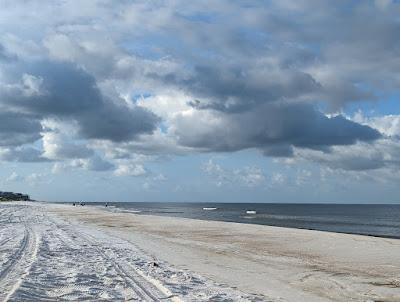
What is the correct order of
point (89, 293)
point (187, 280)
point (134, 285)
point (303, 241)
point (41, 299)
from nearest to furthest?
1. point (41, 299)
2. point (89, 293)
3. point (134, 285)
4. point (187, 280)
5. point (303, 241)

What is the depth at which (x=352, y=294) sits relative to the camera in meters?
12.4

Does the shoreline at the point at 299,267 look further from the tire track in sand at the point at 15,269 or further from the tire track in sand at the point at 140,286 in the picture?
the tire track in sand at the point at 15,269

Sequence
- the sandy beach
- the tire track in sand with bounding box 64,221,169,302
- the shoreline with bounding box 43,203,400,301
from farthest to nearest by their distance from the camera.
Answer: the shoreline with bounding box 43,203,400,301 < the sandy beach < the tire track in sand with bounding box 64,221,169,302

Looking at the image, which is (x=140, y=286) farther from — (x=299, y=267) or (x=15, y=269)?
(x=299, y=267)

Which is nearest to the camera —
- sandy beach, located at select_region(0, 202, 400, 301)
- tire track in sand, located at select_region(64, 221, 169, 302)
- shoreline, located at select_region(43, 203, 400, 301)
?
tire track in sand, located at select_region(64, 221, 169, 302)

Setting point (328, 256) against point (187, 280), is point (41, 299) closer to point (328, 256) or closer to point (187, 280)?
point (187, 280)

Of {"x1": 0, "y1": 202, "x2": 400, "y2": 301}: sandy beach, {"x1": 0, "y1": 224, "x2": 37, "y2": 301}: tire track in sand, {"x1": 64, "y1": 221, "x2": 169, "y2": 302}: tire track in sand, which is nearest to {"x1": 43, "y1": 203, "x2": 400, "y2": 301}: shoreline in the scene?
{"x1": 0, "y1": 202, "x2": 400, "y2": 301}: sandy beach

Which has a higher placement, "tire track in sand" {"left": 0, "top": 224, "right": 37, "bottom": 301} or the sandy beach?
"tire track in sand" {"left": 0, "top": 224, "right": 37, "bottom": 301}

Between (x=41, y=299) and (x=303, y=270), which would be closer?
(x=41, y=299)

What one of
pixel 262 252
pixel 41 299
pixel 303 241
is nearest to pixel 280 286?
pixel 41 299

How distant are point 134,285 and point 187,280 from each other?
1.83 m

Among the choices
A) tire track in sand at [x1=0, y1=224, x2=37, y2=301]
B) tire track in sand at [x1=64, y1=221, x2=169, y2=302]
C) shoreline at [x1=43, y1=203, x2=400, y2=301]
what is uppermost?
tire track in sand at [x1=0, y1=224, x2=37, y2=301]

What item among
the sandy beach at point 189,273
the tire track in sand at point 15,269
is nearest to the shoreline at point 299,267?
the sandy beach at point 189,273

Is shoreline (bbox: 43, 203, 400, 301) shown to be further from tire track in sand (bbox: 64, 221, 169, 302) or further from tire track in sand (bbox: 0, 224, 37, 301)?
tire track in sand (bbox: 0, 224, 37, 301)
